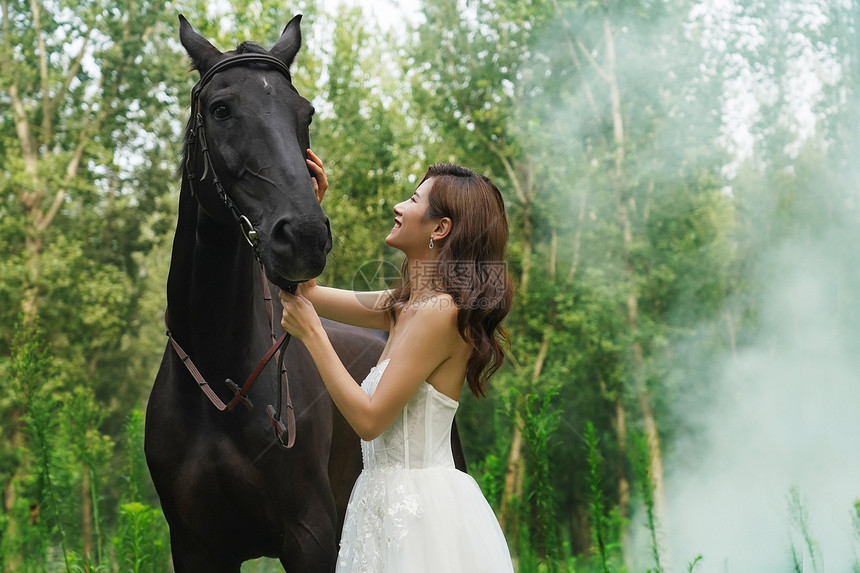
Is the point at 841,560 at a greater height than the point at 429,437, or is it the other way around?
the point at 429,437

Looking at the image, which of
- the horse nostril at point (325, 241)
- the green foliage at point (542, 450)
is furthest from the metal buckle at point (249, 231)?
the green foliage at point (542, 450)

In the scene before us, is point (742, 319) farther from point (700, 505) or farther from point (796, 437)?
point (796, 437)

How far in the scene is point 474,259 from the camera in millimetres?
2164

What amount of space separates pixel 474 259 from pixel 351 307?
0.61 m

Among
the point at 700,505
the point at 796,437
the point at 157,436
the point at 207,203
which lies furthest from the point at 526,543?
the point at 700,505

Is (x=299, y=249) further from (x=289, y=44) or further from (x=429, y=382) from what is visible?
(x=289, y=44)

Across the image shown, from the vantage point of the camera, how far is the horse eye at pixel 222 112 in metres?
2.24

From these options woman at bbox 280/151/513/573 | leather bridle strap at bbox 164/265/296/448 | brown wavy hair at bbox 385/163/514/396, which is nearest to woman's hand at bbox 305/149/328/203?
woman at bbox 280/151/513/573

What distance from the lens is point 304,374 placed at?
9.31ft

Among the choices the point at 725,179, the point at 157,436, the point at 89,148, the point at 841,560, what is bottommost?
the point at 841,560

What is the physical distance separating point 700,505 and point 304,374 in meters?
11.0

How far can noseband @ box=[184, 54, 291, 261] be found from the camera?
2.19 meters

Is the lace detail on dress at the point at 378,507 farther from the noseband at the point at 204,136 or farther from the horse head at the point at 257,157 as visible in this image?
the noseband at the point at 204,136

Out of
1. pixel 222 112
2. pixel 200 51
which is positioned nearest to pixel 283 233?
pixel 222 112
